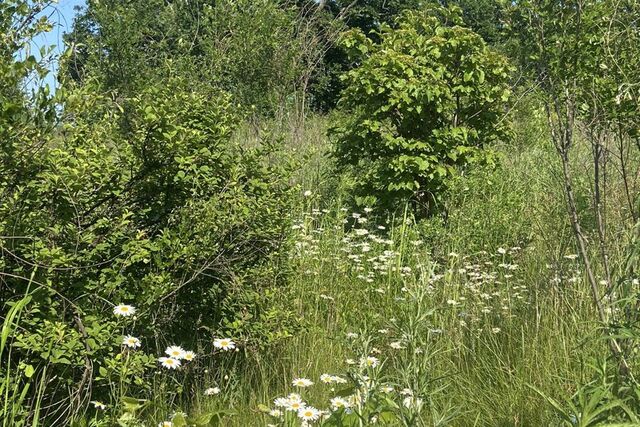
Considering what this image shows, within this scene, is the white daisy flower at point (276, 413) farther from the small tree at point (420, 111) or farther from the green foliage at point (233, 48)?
the green foliage at point (233, 48)

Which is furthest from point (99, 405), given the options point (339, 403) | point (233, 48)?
point (233, 48)

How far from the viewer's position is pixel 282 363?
11.0 ft

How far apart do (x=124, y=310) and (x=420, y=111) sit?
13.1 ft

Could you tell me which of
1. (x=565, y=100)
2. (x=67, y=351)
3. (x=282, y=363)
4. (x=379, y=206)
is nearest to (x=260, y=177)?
(x=282, y=363)

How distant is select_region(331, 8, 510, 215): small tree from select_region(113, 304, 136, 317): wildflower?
361 centimetres

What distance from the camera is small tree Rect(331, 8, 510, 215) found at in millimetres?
5969

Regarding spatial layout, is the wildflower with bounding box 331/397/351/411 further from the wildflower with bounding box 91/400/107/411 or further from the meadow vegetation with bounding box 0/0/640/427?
the wildflower with bounding box 91/400/107/411

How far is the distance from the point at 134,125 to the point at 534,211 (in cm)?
368

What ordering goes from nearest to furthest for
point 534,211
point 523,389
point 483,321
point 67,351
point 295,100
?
point 67,351
point 523,389
point 483,321
point 534,211
point 295,100

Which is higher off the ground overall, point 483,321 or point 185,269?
point 185,269

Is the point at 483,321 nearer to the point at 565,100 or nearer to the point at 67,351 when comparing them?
the point at 565,100

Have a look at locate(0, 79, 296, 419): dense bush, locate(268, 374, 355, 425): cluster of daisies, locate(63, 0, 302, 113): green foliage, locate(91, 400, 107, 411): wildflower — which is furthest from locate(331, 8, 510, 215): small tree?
locate(91, 400, 107, 411): wildflower

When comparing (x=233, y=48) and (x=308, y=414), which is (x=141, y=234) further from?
(x=233, y=48)

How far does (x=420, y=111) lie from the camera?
5.93 meters
